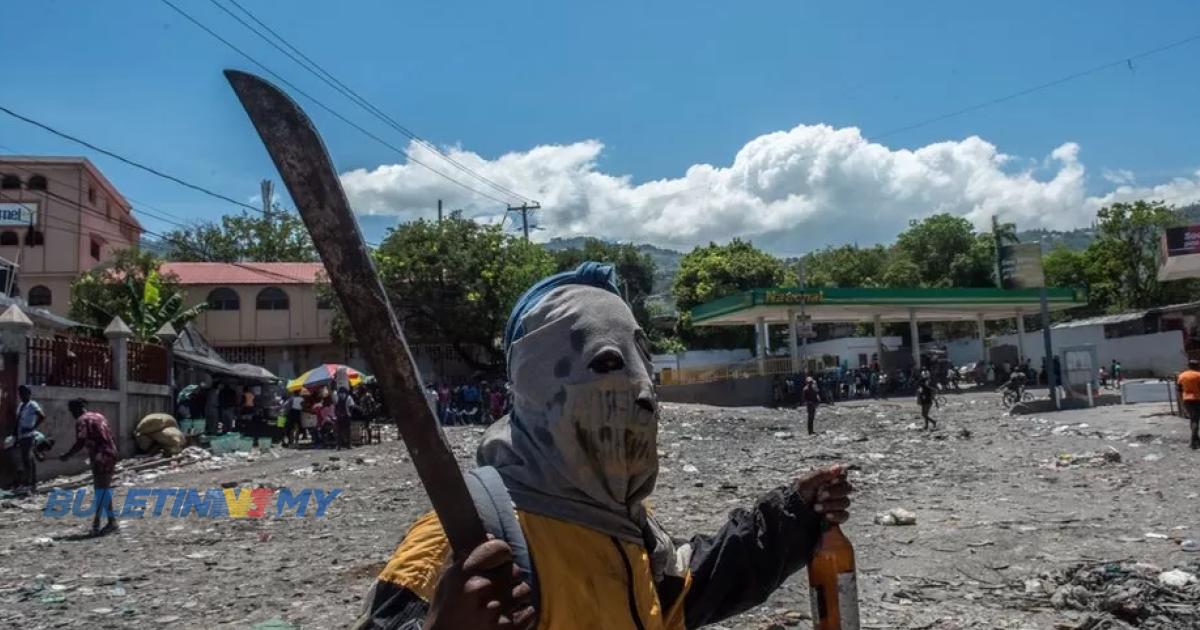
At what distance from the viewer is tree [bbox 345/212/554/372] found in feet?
94.7

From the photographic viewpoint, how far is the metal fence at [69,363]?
13344mm

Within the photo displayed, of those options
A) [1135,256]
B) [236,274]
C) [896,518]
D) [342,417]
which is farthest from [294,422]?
[1135,256]

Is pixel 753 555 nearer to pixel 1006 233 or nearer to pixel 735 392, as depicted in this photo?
pixel 735 392

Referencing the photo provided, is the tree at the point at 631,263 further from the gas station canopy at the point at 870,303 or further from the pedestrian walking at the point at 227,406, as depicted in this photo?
the pedestrian walking at the point at 227,406

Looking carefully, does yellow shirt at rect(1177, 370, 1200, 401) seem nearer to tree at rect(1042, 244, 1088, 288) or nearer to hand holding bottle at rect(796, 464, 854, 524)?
hand holding bottle at rect(796, 464, 854, 524)

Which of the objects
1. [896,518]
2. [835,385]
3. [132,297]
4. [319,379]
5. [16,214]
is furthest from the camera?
[16,214]

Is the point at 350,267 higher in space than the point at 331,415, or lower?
higher

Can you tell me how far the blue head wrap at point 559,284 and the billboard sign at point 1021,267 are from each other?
3575 cm

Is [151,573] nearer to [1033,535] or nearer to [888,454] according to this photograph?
[1033,535]

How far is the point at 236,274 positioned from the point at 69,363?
65.1 feet

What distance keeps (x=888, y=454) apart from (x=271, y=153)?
1295cm

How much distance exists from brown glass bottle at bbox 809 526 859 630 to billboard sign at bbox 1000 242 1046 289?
35.5 meters

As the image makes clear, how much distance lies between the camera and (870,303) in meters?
30.1

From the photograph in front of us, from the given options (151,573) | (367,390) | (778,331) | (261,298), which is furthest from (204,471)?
(778,331)
